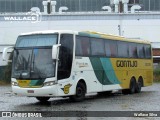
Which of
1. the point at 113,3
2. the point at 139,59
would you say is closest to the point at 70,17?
the point at 113,3

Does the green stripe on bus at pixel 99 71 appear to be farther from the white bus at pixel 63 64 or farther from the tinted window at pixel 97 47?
the tinted window at pixel 97 47

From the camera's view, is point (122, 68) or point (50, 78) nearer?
point (50, 78)

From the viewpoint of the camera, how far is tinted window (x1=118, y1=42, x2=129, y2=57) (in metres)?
23.1

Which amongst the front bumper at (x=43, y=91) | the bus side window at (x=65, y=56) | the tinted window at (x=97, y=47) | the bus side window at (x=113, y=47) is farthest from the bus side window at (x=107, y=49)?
the front bumper at (x=43, y=91)

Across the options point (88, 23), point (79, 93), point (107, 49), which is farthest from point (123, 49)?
point (88, 23)

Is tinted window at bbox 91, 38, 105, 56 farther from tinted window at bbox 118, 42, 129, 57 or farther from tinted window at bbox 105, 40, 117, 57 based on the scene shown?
tinted window at bbox 118, 42, 129, 57

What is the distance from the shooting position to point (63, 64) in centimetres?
1784

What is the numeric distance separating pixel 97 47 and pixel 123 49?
3.26 meters

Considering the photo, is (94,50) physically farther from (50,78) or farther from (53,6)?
(53,6)

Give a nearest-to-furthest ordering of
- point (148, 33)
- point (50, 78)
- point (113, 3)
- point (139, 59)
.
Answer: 1. point (50, 78)
2. point (139, 59)
3. point (148, 33)
4. point (113, 3)

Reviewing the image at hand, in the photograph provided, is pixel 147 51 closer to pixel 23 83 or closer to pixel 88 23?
pixel 23 83

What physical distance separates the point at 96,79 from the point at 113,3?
4647cm

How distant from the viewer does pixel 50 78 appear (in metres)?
17.2

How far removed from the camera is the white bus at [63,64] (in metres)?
17.3
